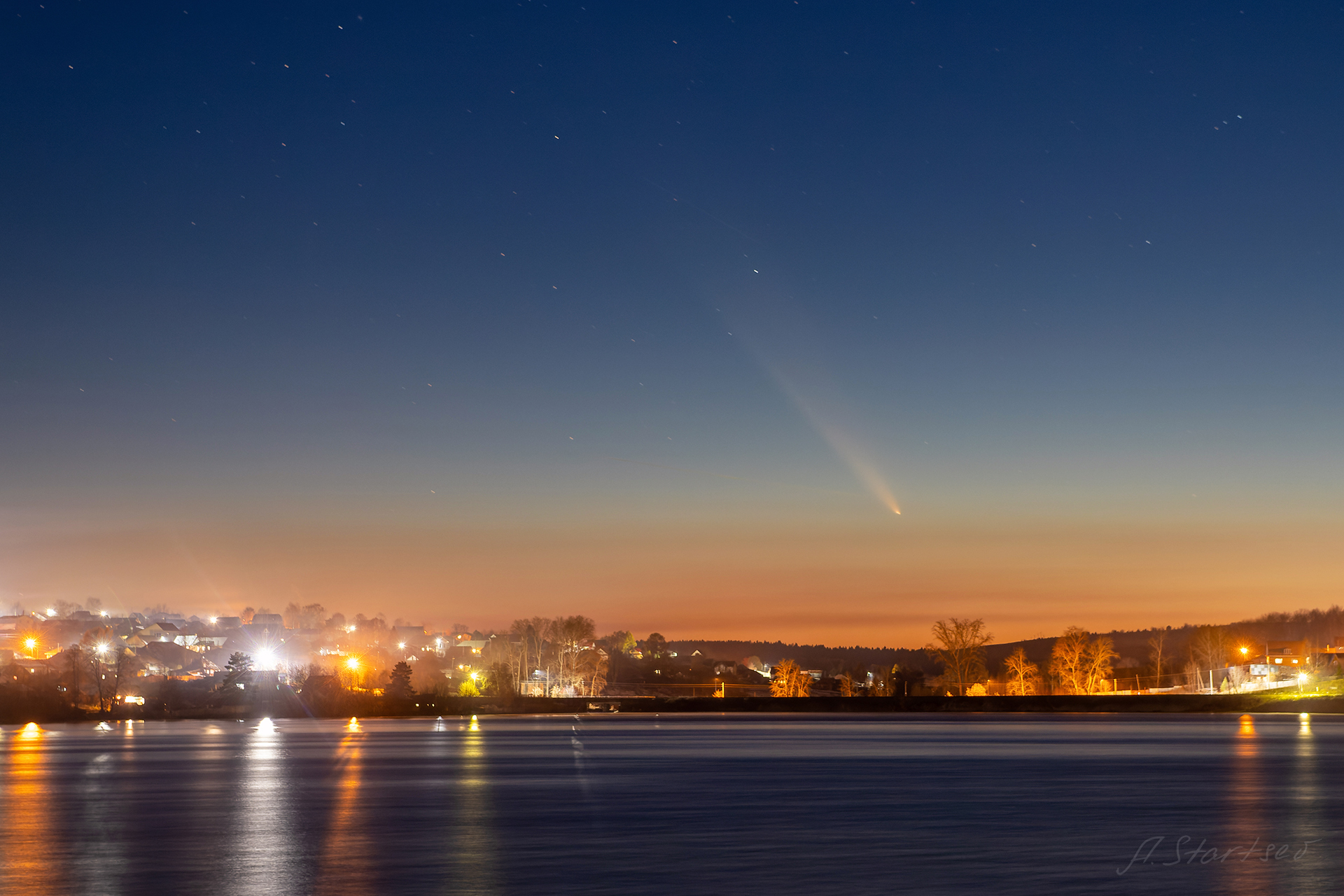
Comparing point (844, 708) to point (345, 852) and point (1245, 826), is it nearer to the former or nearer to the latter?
point (1245, 826)

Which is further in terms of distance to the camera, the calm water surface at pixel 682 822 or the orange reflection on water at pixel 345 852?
the calm water surface at pixel 682 822

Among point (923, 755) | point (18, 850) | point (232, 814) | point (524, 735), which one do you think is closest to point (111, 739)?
point (524, 735)

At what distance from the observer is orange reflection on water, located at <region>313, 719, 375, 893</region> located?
17688 mm

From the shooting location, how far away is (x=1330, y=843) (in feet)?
70.8

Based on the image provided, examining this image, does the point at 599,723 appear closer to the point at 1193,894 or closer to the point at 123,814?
the point at 123,814

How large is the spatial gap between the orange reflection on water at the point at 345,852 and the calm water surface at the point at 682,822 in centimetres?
8

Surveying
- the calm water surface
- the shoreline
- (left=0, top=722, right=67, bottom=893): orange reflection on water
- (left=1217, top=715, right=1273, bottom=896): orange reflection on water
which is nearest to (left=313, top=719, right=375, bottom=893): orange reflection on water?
the calm water surface

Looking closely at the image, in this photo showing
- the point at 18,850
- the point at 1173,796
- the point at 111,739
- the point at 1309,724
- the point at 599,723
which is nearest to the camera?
the point at 18,850

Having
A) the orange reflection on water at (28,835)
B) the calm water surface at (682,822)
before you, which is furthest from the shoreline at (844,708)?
the orange reflection on water at (28,835)

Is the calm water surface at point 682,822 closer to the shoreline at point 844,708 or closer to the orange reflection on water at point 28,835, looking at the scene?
the orange reflection on water at point 28,835

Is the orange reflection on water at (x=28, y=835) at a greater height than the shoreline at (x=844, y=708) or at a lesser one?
greater

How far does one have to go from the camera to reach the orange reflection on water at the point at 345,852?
17688mm

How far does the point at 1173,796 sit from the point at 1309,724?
7741 centimetres

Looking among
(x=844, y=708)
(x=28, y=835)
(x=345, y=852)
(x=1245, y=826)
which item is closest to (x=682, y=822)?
(x=345, y=852)
